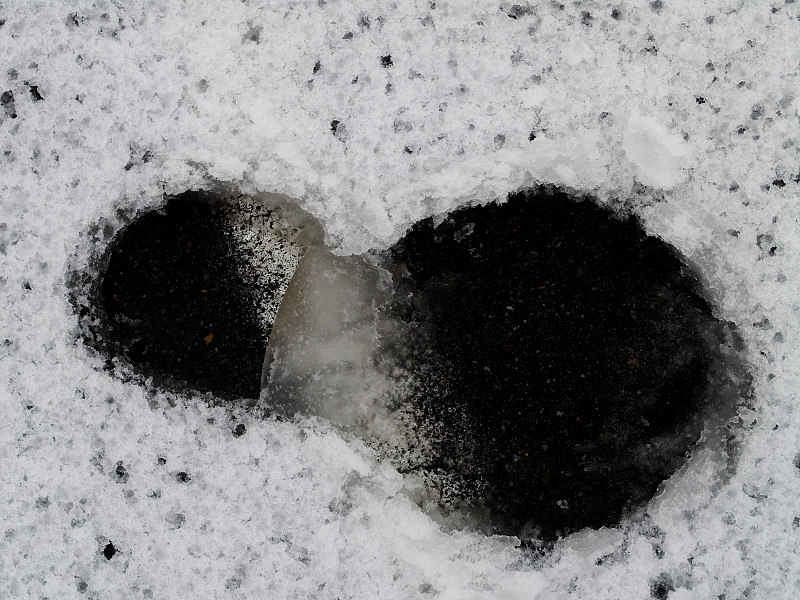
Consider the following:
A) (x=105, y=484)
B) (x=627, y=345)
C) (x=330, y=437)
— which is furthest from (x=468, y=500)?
(x=105, y=484)

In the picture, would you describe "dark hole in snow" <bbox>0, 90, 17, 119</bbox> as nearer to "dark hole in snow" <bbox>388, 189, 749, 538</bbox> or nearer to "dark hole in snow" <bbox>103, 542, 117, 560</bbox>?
"dark hole in snow" <bbox>388, 189, 749, 538</bbox>

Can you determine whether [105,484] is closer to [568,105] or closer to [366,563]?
[366,563]

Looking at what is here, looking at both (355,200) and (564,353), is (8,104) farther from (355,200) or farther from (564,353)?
(564,353)

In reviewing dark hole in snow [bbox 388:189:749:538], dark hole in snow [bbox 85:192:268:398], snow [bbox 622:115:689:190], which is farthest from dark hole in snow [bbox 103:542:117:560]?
snow [bbox 622:115:689:190]

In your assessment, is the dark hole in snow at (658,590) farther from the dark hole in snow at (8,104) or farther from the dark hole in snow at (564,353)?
the dark hole in snow at (8,104)

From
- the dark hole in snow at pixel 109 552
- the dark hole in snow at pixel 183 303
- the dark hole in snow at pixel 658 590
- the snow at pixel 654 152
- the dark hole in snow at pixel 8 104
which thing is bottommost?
the dark hole in snow at pixel 109 552

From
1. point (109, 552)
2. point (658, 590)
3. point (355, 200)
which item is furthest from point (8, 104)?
point (658, 590)

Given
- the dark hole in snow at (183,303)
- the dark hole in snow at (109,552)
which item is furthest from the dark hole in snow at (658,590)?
the dark hole in snow at (109,552)
